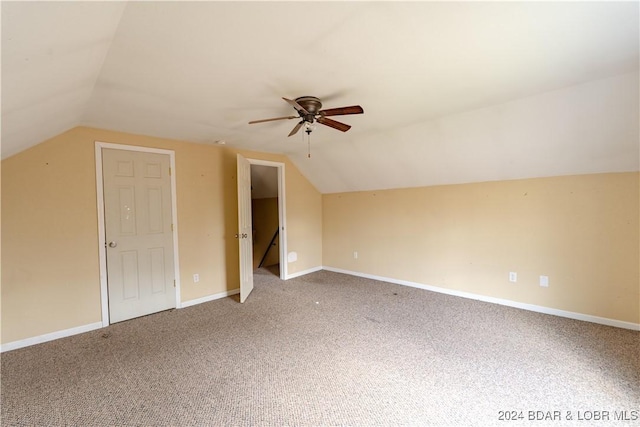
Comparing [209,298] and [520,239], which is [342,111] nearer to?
[520,239]

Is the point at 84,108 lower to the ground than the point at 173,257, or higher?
higher

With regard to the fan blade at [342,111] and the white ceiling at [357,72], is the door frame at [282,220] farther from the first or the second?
the fan blade at [342,111]

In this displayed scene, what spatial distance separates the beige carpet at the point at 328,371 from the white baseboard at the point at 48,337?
93 mm

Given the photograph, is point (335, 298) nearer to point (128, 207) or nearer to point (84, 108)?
point (128, 207)

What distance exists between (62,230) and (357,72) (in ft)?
10.7

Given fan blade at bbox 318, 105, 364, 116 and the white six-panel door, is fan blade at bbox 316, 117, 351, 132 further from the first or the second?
the white six-panel door

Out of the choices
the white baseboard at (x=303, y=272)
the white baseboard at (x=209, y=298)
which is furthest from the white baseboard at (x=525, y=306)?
the white baseboard at (x=209, y=298)

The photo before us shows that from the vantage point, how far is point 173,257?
11.6ft

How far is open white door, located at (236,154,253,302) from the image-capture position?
145 inches

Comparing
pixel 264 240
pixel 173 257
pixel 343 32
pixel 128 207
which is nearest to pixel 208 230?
pixel 173 257

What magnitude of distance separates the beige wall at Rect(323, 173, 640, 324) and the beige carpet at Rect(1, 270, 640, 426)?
0.38 metres

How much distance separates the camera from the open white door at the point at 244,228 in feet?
12.1

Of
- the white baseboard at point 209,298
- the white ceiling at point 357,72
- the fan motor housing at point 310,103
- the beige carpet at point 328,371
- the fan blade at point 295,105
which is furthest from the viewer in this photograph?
the white baseboard at point 209,298

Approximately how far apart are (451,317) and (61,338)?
4.18 m
